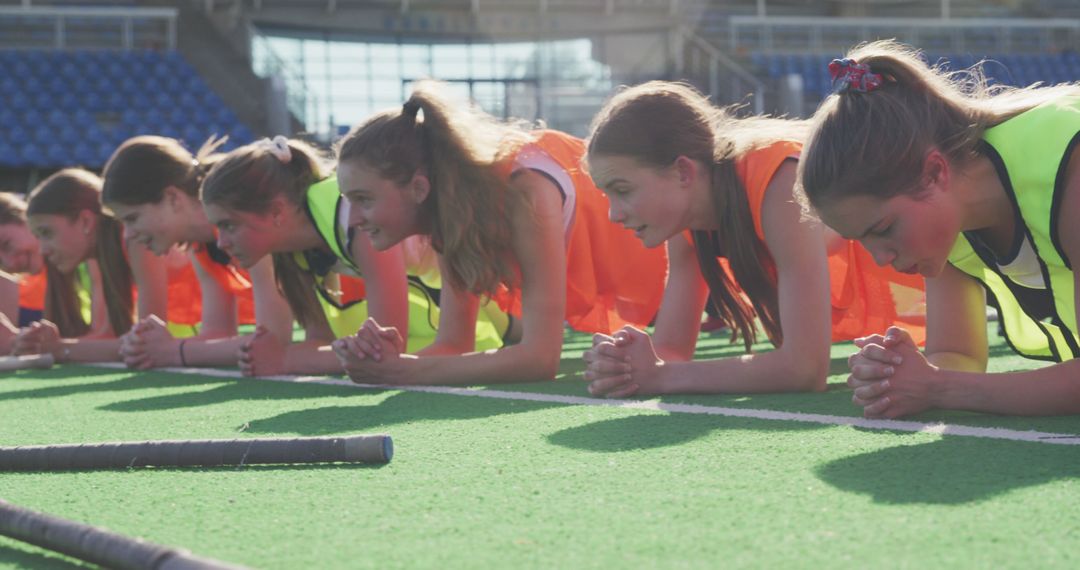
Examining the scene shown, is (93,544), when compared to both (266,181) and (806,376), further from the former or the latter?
(266,181)

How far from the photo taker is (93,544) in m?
1.36

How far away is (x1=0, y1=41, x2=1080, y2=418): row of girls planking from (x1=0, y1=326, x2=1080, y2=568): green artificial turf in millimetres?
251

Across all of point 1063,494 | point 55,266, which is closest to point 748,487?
point 1063,494

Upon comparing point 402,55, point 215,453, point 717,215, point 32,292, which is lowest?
point 32,292

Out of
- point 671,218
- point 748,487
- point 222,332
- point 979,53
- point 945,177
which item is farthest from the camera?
point 979,53

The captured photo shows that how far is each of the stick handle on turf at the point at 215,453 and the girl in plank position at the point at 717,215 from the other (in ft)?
3.12

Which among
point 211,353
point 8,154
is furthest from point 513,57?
point 211,353

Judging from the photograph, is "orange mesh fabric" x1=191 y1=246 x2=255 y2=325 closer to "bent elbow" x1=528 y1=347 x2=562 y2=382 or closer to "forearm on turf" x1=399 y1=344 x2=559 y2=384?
"forearm on turf" x1=399 y1=344 x2=559 y2=384

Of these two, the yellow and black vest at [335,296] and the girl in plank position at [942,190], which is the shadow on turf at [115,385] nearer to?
the yellow and black vest at [335,296]

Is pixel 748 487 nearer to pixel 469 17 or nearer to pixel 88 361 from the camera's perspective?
pixel 88 361

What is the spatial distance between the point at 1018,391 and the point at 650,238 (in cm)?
102

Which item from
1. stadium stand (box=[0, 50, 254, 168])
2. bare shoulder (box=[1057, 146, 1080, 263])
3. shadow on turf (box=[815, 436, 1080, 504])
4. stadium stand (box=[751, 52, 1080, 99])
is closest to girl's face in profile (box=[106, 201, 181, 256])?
shadow on turf (box=[815, 436, 1080, 504])

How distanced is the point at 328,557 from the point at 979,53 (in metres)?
20.4

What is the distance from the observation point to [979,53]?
64.9 feet
